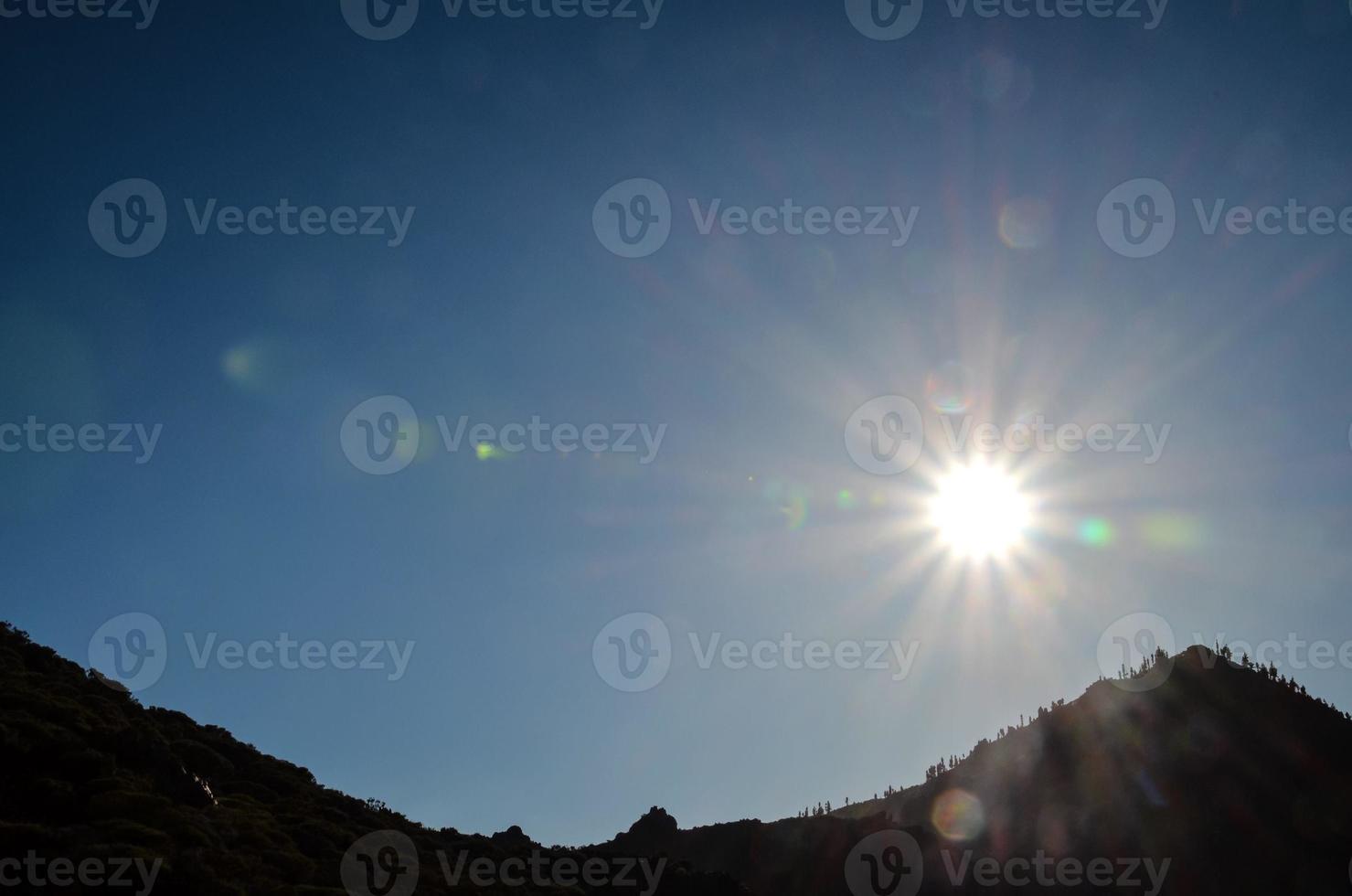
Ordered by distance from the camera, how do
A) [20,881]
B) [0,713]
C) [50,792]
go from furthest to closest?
[0,713]
[50,792]
[20,881]

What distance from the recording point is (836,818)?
299 feet

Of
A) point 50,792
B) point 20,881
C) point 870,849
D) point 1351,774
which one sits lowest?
point 20,881

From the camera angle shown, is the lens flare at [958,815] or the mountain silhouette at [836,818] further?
the lens flare at [958,815]

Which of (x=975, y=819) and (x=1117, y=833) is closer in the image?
(x=1117, y=833)

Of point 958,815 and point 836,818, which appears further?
point 958,815

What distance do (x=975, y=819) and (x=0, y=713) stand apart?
302ft

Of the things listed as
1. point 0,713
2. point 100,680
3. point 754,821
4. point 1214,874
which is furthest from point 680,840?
point 0,713

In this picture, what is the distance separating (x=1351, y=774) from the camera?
78000 mm

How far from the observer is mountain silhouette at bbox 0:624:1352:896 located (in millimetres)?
26469

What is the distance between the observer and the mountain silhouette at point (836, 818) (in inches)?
1042

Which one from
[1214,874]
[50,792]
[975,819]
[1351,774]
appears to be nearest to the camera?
[50,792]

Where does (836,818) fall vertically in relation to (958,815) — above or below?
below

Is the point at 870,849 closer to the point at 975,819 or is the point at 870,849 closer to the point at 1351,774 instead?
the point at 975,819

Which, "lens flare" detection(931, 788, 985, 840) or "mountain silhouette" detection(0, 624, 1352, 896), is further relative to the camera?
"lens flare" detection(931, 788, 985, 840)
